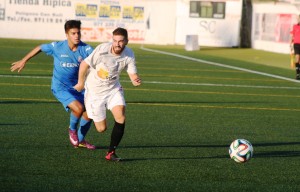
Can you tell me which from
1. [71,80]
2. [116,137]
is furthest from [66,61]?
[116,137]

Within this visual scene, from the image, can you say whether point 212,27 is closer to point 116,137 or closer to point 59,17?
point 59,17

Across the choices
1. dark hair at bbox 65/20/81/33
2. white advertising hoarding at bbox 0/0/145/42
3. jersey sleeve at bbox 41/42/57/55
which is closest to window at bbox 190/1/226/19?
white advertising hoarding at bbox 0/0/145/42

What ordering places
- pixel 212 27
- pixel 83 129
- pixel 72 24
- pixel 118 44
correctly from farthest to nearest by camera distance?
pixel 212 27 < pixel 83 129 < pixel 72 24 < pixel 118 44

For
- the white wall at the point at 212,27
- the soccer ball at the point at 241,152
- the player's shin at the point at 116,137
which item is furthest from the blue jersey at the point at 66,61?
the white wall at the point at 212,27

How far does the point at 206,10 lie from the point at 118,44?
43.8 m

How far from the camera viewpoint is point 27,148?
12938 millimetres

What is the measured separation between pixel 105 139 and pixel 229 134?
7.88 feet

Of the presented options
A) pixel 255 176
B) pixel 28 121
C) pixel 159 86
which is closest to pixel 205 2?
pixel 159 86

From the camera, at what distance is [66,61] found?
1370 centimetres

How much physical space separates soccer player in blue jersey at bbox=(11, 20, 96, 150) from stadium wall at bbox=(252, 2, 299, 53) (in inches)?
1353

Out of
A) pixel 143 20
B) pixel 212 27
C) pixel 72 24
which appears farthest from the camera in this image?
pixel 212 27

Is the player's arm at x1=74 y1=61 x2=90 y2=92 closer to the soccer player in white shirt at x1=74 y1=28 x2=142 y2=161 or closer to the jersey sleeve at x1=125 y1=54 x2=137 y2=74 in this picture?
the soccer player in white shirt at x1=74 y1=28 x2=142 y2=161

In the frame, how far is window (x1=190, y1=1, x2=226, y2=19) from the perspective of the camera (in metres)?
55.4

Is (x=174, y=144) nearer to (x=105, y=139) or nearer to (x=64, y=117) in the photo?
(x=105, y=139)
